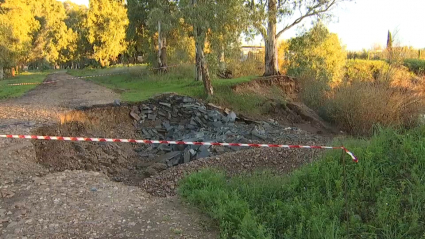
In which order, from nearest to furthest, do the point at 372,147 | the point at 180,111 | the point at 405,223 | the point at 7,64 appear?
the point at 405,223, the point at 372,147, the point at 180,111, the point at 7,64

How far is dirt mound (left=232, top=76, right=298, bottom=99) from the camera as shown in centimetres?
1769

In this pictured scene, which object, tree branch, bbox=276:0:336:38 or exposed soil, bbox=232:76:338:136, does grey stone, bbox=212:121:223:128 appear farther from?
tree branch, bbox=276:0:336:38

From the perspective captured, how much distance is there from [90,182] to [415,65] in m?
36.0

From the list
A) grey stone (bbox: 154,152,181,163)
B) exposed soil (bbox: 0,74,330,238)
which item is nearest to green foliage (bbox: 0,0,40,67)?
exposed soil (bbox: 0,74,330,238)

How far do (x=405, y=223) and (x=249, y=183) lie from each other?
2.42m

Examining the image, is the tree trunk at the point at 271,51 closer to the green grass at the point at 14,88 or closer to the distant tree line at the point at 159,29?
the distant tree line at the point at 159,29

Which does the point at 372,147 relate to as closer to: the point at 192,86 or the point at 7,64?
the point at 192,86

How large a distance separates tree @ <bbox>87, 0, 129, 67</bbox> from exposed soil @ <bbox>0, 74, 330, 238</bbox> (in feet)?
72.6

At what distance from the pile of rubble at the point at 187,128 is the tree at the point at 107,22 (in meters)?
20.3

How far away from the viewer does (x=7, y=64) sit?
31.1 m

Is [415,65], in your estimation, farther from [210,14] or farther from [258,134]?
[258,134]

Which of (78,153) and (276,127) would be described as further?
(276,127)

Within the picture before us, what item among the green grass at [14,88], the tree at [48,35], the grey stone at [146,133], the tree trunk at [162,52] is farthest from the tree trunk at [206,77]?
the tree at [48,35]

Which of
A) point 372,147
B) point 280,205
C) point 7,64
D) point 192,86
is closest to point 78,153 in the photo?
point 280,205
